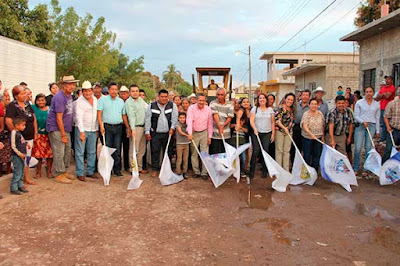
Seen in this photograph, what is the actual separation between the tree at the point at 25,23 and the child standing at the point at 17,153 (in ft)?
51.7

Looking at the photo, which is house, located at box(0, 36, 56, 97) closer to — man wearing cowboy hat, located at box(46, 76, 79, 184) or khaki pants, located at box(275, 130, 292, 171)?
man wearing cowboy hat, located at box(46, 76, 79, 184)

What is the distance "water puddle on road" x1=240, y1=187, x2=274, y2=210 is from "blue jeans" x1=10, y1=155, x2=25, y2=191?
3.57 metres

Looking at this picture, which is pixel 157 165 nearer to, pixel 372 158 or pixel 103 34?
pixel 372 158

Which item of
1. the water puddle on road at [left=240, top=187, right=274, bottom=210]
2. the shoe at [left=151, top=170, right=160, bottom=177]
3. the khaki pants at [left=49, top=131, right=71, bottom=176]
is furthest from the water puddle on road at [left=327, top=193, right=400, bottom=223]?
the khaki pants at [left=49, top=131, right=71, bottom=176]

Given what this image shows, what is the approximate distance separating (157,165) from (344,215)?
3665mm

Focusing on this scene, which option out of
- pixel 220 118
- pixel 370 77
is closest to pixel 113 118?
pixel 220 118

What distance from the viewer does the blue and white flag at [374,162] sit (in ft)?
21.0

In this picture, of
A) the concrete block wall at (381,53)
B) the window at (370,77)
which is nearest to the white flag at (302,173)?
the concrete block wall at (381,53)

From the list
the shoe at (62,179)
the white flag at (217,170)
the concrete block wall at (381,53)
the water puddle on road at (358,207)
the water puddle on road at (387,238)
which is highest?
the concrete block wall at (381,53)

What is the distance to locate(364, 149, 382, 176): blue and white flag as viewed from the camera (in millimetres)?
6413

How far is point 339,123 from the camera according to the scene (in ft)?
22.1

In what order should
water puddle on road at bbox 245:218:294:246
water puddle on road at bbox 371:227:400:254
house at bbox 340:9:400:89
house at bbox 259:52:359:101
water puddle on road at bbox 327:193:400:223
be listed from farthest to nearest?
house at bbox 259:52:359:101, house at bbox 340:9:400:89, water puddle on road at bbox 327:193:400:223, water puddle on road at bbox 245:218:294:246, water puddle on road at bbox 371:227:400:254

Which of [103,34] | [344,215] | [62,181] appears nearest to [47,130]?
[62,181]

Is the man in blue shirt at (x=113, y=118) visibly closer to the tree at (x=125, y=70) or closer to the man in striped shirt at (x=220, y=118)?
the man in striped shirt at (x=220, y=118)
